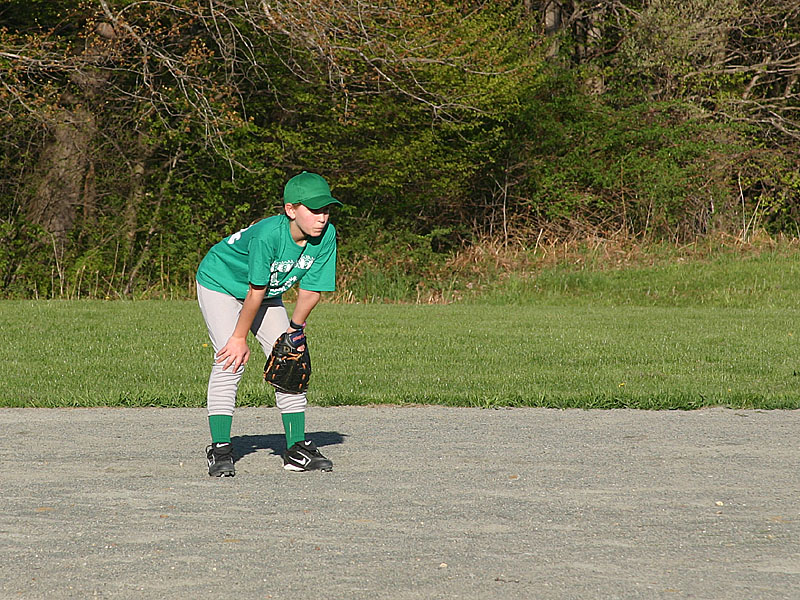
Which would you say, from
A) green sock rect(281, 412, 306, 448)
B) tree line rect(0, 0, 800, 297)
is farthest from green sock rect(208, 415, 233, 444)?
tree line rect(0, 0, 800, 297)

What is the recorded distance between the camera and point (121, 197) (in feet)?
79.2

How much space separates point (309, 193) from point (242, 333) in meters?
0.87

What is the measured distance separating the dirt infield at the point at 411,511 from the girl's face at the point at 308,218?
1.36 meters

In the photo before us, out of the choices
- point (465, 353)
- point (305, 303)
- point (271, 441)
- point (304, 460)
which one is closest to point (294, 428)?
point (304, 460)

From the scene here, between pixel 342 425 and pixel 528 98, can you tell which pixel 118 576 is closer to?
pixel 342 425

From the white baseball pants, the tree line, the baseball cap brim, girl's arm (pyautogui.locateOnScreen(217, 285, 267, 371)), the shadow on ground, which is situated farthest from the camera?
the tree line

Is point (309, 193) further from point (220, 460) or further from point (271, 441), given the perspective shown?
point (271, 441)

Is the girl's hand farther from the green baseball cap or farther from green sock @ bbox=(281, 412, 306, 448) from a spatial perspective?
the green baseball cap

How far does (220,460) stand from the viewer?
19.1 feet

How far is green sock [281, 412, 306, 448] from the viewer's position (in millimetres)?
6043

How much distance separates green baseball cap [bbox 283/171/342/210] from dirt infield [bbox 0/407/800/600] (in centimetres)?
151

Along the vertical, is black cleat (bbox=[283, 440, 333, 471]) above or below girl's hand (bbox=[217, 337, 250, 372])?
below

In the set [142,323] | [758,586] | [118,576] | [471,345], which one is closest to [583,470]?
[758,586]

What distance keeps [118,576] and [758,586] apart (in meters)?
2.40
